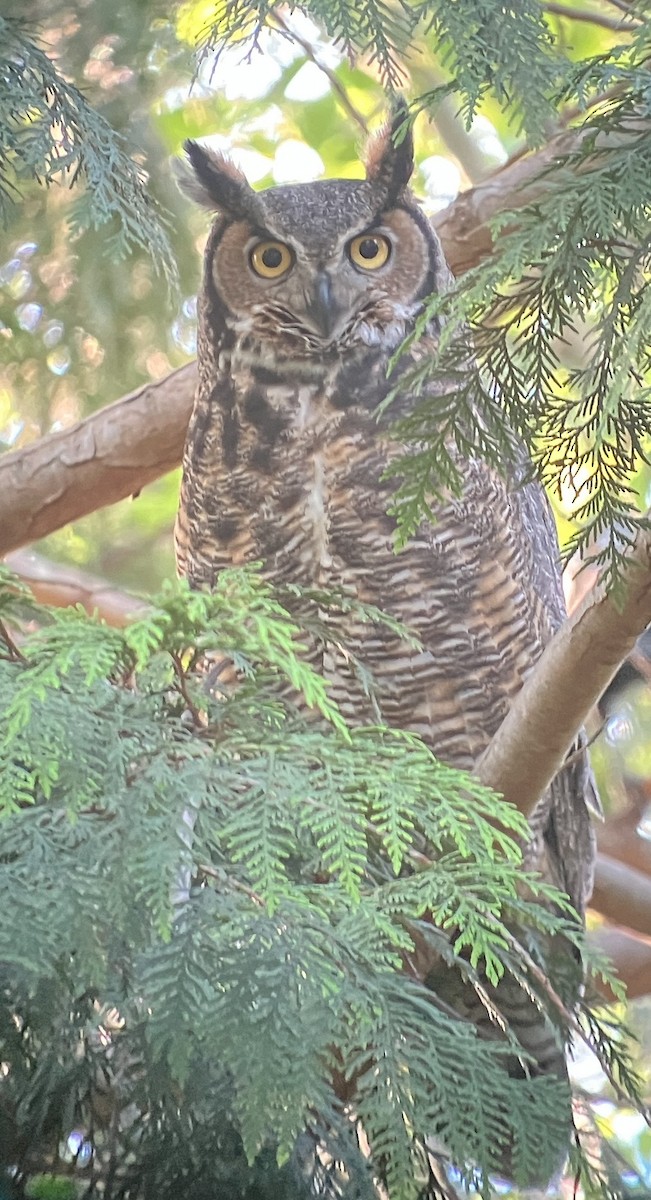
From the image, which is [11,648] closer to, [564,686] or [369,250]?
[564,686]

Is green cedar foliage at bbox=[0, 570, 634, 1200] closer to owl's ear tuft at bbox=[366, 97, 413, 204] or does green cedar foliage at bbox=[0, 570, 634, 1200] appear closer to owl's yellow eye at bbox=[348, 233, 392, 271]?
owl's yellow eye at bbox=[348, 233, 392, 271]

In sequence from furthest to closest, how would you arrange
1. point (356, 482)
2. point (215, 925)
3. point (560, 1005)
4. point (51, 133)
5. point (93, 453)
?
point (93, 453)
point (356, 482)
point (51, 133)
point (560, 1005)
point (215, 925)

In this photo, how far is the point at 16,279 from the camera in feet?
7.08

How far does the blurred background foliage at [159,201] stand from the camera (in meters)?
1.83

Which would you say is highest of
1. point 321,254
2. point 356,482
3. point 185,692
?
point 321,254

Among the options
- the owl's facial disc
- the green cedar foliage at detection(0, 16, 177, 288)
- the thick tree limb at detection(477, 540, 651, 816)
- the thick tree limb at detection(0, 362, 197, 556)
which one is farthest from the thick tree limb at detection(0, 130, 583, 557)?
the thick tree limb at detection(477, 540, 651, 816)

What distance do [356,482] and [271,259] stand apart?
0.38 m

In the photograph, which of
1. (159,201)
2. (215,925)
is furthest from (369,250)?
(215,925)

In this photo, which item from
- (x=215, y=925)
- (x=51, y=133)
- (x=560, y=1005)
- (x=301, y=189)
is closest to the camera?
(x=215, y=925)

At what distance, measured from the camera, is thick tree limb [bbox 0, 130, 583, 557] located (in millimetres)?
1990

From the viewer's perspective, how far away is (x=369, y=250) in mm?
1719

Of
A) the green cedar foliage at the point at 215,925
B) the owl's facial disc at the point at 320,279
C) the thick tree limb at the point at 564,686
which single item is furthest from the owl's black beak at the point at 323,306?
the green cedar foliage at the point at 215,925

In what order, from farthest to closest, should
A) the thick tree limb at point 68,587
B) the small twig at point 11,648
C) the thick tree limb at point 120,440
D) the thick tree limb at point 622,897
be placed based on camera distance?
the thick tree limb at point 68,587, the thick tree limb at point 622,897, the thick tree limb at point 120,440, the small twig at point 11,648

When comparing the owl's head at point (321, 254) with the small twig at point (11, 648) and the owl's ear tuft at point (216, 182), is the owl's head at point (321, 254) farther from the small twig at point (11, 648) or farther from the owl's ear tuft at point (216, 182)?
the small twig at point (11, 648)
